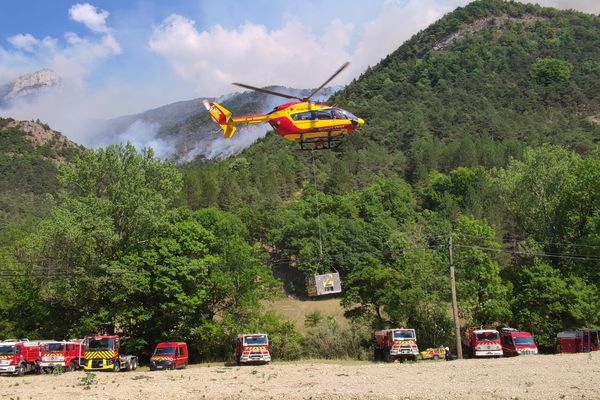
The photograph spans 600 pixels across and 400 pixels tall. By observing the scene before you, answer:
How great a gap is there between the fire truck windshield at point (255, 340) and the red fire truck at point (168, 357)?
14.6ft

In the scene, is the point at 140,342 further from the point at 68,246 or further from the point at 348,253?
the point at 348,253

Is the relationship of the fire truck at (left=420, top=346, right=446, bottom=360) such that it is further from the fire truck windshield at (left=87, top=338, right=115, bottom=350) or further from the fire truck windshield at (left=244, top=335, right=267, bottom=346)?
the fire truck windshield at (left=87, top=338, right=115, bottom=350)

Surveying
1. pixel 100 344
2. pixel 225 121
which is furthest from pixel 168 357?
pixel 225 121

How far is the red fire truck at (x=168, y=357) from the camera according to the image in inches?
1471

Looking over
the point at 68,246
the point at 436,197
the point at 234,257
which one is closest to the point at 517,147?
the point at 436,197

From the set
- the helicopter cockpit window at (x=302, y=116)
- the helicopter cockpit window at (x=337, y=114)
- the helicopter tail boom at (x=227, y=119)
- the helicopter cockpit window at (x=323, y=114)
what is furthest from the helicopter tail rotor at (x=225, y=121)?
the helicopter cockpit window at (x=337, y=114)

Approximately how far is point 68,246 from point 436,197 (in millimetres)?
86863

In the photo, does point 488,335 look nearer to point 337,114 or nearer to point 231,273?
point 337,114

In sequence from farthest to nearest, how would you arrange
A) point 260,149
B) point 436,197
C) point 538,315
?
1. point 260,149
2. point 436,197
3. point 538,315

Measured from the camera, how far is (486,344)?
39.8 m

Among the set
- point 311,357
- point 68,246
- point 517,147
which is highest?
point 517,147

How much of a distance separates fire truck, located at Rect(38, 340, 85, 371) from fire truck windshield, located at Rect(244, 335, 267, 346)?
1046 centimetres

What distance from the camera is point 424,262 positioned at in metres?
51.6

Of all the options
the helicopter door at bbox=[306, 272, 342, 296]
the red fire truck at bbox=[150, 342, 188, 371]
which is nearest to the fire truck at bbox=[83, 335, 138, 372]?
the red fire truck at bbox=[150, 342, 188, 371]
